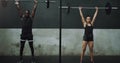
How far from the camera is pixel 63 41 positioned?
1529 centimetres

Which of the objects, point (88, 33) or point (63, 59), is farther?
point (63, 59)

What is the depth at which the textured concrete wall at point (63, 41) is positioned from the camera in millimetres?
15133

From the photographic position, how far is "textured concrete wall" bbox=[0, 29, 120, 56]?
1513 cm

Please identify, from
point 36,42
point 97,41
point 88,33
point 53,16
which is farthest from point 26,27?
point 97,41

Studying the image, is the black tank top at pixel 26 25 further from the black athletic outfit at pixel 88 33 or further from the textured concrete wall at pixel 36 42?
the black athletic outfit at pixel 88 33

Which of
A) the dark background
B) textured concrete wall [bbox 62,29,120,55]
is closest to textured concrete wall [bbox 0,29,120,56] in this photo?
textured concrete wall [bbox 62,29,120,55]

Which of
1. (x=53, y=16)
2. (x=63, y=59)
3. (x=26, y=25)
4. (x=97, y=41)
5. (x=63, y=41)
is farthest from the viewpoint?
(x=97, y=41)

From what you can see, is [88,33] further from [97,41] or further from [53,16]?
[53,16]

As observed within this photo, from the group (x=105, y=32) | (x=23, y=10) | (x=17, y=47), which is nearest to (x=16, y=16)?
(x=23, y=10)

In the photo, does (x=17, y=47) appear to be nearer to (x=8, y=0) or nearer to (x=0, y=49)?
(x=0, y=49)

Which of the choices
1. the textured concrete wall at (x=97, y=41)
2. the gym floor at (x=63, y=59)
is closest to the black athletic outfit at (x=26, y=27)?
the gym floor at (x=63, y=59)

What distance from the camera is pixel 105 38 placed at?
15500mm

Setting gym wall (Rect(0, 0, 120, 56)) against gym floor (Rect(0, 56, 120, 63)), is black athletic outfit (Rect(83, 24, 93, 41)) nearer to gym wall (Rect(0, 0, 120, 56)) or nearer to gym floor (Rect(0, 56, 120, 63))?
gym floor (Rect(0, 56, 120, 63))

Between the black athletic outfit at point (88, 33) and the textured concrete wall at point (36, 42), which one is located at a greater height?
the black athletic outfit at point (88, 33)
